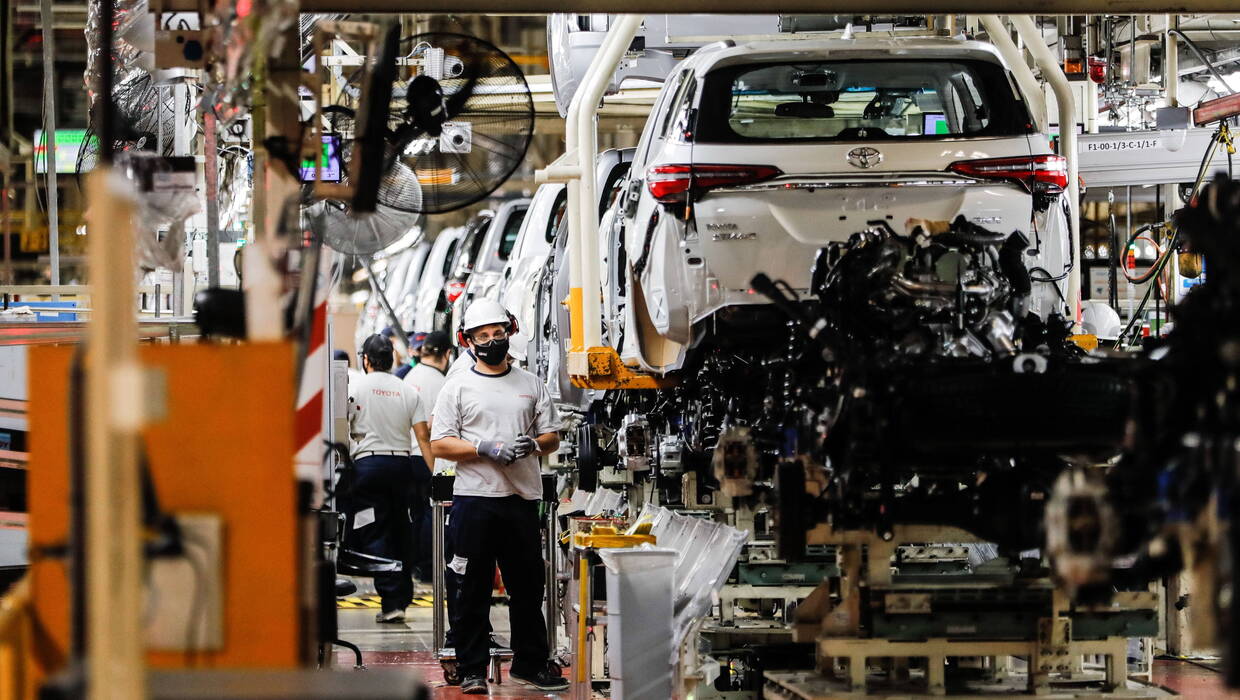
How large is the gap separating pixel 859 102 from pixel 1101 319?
213 cm

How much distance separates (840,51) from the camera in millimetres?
7328

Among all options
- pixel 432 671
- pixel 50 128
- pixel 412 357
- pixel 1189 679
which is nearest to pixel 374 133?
pixel 432 671

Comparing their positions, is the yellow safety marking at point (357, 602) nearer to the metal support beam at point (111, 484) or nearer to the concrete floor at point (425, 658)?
the concrete floor at point (425, 658)

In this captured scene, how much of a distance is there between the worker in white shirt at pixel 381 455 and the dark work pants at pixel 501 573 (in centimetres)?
330

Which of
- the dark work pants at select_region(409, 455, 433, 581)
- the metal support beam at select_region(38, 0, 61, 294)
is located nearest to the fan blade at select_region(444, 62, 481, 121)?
the metal support beam at select_region(38, 0, 61, 294)

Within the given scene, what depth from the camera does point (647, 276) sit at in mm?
7477

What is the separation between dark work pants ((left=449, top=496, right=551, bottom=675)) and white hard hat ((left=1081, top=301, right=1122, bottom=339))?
3.22m

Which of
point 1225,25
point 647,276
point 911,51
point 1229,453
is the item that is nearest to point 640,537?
point 647,276

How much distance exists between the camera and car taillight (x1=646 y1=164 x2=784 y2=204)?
6.95 meters

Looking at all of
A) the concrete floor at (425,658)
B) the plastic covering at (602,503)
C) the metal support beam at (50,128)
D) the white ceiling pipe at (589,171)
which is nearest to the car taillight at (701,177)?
the white ceiling pipe at (589,171)

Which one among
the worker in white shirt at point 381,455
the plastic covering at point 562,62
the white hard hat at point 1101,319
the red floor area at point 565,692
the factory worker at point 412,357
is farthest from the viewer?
the factory worker at point 412,357

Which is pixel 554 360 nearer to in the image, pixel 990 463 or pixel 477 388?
pixel 477 388

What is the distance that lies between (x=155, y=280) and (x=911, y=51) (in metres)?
4.60

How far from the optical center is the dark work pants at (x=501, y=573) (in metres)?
8.73
